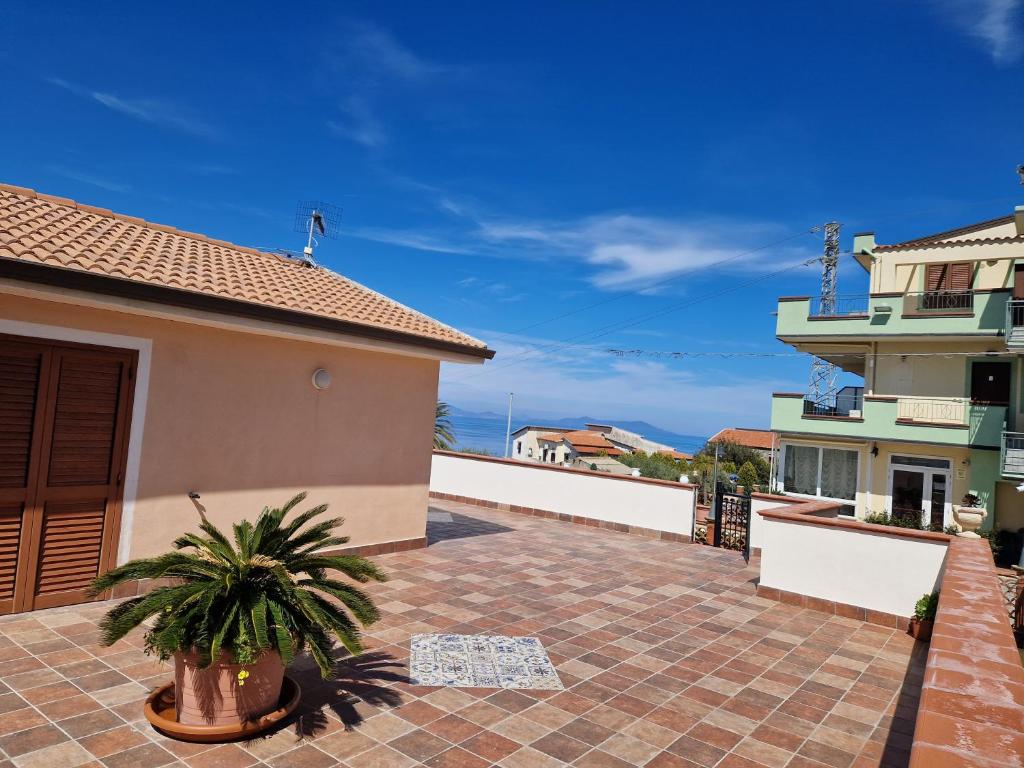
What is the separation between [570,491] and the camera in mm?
13781

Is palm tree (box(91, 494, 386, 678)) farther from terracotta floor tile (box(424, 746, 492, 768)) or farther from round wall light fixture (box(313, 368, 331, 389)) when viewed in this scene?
round wall light fixture (box(313, 368, 331, 389))

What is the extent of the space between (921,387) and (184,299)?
70.8 feet

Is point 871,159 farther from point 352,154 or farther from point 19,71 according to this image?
point 19,71

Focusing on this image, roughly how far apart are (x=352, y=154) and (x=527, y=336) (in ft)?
120

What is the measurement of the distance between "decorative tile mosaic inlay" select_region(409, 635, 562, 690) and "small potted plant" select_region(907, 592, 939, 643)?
4.53 meters

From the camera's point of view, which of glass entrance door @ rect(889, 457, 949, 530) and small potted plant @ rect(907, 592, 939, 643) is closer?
small potted plant @ rect(907, 592, 939, 643)

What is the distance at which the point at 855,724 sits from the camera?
180 inches

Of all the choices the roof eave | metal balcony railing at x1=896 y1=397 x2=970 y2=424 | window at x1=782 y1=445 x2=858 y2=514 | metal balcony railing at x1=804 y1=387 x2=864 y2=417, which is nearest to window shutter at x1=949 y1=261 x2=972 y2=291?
metal balcony railing at x1=896 y1=397 x2=970 y2=424

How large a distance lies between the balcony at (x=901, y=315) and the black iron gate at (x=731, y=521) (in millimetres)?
11240

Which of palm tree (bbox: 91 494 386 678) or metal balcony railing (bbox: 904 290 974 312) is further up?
metal balcony railing (bbox: 904 290 974 312)

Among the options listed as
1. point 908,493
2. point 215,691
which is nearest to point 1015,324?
point 908,493

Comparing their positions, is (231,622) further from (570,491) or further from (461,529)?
(570,491)

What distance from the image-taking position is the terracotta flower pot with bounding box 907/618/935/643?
6.83 m

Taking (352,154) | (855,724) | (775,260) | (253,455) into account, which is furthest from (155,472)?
(775,260)
